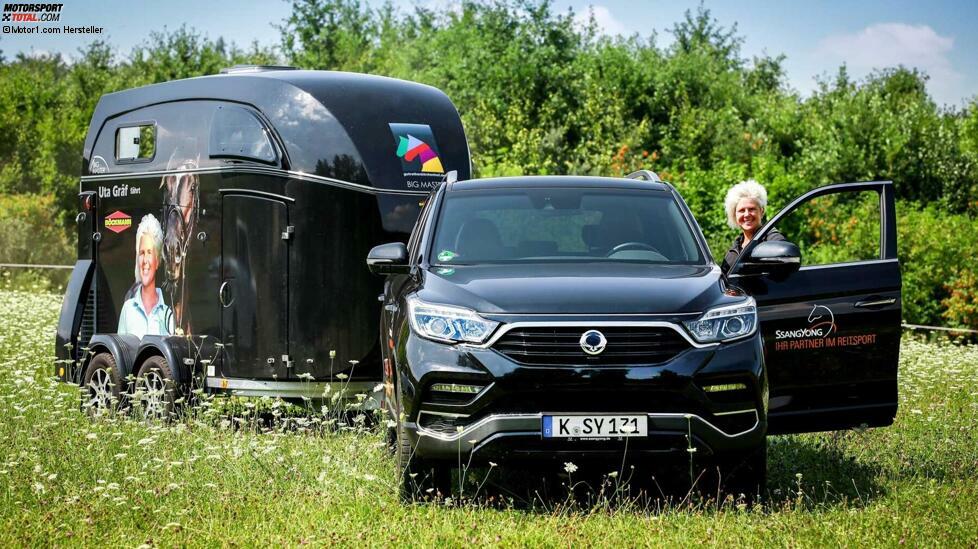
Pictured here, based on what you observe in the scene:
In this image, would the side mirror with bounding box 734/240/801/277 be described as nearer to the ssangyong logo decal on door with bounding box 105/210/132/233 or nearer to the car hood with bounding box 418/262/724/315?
the car hood with bounding box 418/262/724/315

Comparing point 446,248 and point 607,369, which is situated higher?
point 446,248

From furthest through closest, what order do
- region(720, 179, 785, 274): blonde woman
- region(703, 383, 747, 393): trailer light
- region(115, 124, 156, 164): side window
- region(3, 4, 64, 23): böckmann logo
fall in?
1. region(3, 4, 64, 23): böckmann logo
2. region(115, 124, 156, 164): side window
3. region(720, 179, 785, 274): blonde woman
4. region(703, 383, 747, 393): trailer light

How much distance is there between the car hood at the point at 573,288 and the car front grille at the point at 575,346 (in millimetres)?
106

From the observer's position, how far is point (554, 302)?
21.6 ft

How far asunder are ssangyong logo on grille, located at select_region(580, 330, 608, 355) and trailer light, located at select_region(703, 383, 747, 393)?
574 mm

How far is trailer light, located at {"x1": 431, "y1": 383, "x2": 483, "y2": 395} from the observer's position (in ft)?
21.2


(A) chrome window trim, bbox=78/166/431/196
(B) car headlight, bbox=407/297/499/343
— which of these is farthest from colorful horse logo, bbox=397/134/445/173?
(B) car headlight, bbox=407/297/499/343

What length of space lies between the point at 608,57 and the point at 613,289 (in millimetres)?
31473

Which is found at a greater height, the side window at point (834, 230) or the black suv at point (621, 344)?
the side window at point (834, 230)

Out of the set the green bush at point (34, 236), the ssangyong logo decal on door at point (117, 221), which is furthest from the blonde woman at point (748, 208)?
the green bush at point (34, 236)

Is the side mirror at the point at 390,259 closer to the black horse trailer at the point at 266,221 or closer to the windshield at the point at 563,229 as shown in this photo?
the windshield at the point at 563,229

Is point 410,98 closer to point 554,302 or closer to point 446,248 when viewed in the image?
point 446,248

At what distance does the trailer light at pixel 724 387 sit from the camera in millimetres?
6527

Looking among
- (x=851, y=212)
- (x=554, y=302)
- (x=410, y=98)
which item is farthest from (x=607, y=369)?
(x=851, y=212)
